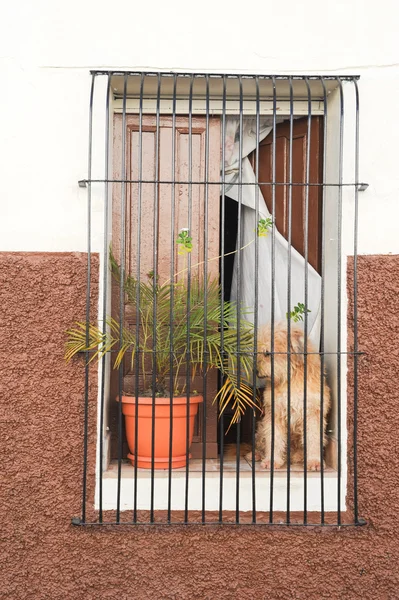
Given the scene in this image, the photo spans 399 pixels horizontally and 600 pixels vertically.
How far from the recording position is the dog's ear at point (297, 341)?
397 centimetres

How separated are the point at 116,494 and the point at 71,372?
76 cm

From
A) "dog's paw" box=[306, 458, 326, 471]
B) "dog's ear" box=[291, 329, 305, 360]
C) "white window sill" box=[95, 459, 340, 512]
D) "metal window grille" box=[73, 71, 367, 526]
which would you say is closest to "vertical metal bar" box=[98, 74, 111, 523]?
"metal window grille" box=[73, 71, 367, 526]

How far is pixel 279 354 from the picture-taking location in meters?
3.97

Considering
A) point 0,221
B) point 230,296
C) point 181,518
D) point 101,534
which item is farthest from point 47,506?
point 230,296

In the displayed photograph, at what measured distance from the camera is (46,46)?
12.6 feet

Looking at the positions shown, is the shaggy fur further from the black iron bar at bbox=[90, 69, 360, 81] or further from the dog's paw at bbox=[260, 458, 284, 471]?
the black iron bar at bbox=[90, 69, 360, 81]

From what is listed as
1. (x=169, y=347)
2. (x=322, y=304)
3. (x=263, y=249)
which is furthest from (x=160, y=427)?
(x=263, y=249)

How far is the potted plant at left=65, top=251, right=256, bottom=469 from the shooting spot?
3709mm

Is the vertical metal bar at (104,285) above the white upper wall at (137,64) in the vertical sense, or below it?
below

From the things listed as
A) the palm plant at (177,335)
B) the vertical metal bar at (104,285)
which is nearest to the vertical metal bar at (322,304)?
the palm plant at (177,335)

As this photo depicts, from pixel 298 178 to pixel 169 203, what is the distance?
34.6 inches

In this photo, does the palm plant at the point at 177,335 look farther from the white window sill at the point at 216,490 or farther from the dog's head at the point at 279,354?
the white window sill at the point at 216,490

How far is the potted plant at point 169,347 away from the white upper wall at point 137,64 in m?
0.51

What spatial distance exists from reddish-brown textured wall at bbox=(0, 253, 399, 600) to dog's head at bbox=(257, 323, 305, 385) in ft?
1.88
